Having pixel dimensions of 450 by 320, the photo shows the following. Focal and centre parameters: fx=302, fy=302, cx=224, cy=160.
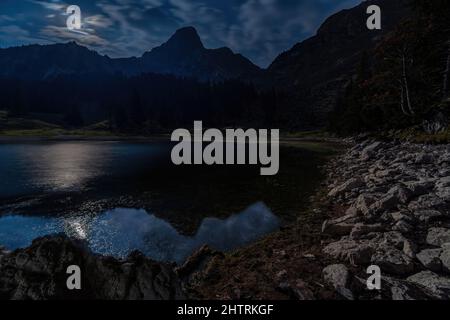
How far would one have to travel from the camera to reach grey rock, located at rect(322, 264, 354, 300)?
23.0 feet

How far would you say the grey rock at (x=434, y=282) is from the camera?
21.3ft

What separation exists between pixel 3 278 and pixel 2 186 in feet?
77.8

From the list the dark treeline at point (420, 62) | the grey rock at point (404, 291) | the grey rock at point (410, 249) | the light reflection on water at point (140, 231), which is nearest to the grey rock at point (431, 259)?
the grey rock at point (410, 249)

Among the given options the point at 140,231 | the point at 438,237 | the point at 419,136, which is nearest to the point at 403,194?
the point at 438,237

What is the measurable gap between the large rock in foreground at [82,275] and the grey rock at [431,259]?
6.17 metres

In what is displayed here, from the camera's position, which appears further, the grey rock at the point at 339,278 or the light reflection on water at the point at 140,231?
the light reflection on water at the point at 140,231

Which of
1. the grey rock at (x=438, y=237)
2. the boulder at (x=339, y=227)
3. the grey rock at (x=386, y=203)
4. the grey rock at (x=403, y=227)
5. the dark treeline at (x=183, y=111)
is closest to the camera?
the grey rock at (x=438, y=237)

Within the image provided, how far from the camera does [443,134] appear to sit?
2736cm

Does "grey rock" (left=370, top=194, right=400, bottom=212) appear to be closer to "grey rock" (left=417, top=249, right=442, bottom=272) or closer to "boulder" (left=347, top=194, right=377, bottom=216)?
"boulder" (left=347, top=194, right=377, bottom=216)

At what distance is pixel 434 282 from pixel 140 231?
12236 millimetres

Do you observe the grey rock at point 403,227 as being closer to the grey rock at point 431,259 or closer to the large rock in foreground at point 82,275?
the grey rock at point 431,259

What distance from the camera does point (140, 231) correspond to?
49.6 ft

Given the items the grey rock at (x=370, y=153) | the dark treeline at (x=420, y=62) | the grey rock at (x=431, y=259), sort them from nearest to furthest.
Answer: the grey rock at (x=431, y=259) < the grey rock at (x=370, y=153) < the dark treeline at (x=420, y=62)

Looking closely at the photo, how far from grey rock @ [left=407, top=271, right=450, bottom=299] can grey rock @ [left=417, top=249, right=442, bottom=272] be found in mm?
253
